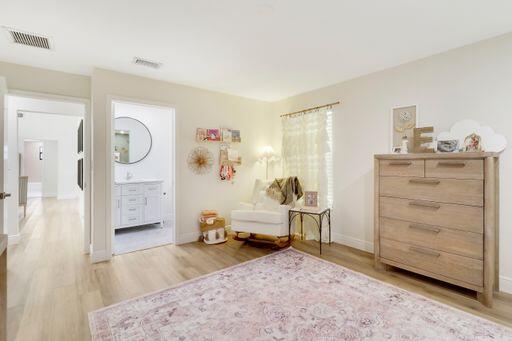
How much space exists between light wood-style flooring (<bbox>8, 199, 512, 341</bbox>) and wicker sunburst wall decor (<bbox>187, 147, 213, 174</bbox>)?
1.15 meters

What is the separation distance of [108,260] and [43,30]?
2.55 meters

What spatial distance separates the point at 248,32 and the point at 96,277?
2928 millimetres

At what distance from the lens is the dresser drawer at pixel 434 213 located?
214 cm

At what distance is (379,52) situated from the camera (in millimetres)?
2682

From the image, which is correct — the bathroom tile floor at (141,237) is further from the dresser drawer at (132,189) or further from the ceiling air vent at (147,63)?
the ceiling air vent at (147,63)

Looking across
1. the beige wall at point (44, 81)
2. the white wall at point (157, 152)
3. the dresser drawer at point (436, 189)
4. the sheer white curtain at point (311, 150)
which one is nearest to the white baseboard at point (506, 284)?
the dresser drawer at point (436, 189)

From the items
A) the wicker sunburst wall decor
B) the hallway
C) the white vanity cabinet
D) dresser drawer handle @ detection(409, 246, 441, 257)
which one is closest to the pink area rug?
the hallway

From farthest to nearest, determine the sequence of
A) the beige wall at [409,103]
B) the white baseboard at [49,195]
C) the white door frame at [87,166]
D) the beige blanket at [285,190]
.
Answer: the white baseboard at [49,195] < the beige blanket at [285,190] < the white door frame at [87,166] < the beige wall at [409,103]

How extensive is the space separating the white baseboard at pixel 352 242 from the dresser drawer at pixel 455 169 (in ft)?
4.48

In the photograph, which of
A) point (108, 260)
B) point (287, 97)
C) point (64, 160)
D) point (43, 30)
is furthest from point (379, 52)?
point (64, 160)

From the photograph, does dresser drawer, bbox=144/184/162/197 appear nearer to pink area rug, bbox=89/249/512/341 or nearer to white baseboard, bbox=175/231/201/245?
white baseboard, bbox=175/231/201/245

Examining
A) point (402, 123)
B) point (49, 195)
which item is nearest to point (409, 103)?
point (402, 123)

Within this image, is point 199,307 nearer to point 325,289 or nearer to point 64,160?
point 325,289

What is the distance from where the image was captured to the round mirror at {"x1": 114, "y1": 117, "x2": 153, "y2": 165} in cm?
472
